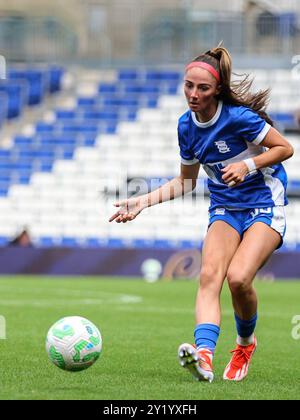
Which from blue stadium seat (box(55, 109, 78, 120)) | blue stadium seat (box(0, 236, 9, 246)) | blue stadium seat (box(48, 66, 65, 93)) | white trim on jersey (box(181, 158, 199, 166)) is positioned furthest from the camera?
blue stadium seat (box(48, 66, 65, 93))

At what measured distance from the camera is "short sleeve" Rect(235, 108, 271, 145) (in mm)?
7098

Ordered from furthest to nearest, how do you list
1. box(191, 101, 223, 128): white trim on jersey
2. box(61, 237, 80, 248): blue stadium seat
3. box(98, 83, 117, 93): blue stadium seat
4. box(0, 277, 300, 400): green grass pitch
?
1. box(98, 83, 117, 93): blue stadium seat
2. box(61, 237, 80, 248): blue stadium seat
3. box(191, 101, 223, 128): white trim on jersey
4. box(0, 277, 300, 400): green grass pitch

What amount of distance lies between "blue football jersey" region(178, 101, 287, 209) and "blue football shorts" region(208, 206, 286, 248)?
0.04m

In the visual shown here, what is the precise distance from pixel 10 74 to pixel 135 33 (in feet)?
11.8

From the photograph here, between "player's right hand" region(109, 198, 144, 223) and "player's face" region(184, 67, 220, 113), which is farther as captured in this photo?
"player's right hand" region(109, 198, 144, 223)

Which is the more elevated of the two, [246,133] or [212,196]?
[246,133]

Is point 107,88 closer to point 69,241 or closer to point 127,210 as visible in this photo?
point 69,241

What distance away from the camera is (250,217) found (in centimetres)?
729

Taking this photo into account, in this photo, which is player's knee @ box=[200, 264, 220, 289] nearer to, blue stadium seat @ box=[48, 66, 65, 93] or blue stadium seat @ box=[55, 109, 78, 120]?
blue stadium seat @ box=[55, 109, 78, 120]

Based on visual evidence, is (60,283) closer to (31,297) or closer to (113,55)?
(31,297)

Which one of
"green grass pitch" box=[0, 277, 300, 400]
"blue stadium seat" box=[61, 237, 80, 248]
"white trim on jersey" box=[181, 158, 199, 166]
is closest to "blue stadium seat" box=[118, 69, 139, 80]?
"blue stadium seat" box=[61, 237, 80, 248]

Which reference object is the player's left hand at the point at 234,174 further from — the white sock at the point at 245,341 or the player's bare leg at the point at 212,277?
the white sock at the point at 245,341
